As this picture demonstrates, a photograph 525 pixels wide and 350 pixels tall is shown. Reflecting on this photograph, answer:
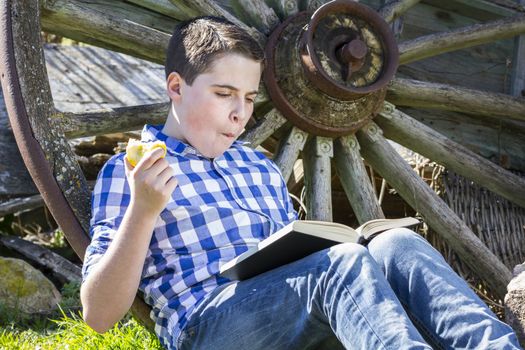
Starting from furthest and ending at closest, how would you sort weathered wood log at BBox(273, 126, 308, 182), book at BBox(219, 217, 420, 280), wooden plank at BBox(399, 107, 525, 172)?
wooden plank at BBox(399, 107, 525, 172)
weathered wood log at BBox(273, 126, 308, 182)
book at BBox(219, 217, 420, 280)

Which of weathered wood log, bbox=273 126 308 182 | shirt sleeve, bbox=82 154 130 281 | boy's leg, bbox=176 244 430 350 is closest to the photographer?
boy's leg, bbox=176 244 430 350

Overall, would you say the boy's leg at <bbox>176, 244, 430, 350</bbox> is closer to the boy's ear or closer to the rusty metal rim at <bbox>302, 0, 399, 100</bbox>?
the boy's ear

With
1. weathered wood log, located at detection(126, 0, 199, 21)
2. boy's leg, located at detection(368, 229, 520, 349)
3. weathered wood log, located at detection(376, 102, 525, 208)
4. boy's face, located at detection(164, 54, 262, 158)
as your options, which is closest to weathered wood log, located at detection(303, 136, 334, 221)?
weathered wood log, located at detection(376, 102, 525, 208)

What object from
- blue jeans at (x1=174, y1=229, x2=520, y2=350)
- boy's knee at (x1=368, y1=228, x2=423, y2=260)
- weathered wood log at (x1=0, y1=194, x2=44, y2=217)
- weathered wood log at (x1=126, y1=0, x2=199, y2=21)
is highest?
weathered wood log at (x1=126, y1=0, x2=199, y2=21)

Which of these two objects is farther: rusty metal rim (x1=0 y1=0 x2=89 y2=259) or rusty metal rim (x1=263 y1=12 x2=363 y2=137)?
rusty metal rim (x1=263 y1=12 x2=363 y2=137)

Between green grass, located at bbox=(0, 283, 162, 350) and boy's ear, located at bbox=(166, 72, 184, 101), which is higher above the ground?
boy's ear, located at bbox=(166, 72, 184, 101)

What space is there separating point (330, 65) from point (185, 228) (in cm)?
115

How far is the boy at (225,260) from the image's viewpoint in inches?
75.8

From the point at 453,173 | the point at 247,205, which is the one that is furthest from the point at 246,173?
the point at 453,173

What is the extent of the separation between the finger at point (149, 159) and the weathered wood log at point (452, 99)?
1760mm

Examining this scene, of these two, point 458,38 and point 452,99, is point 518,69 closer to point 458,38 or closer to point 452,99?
point 458,38

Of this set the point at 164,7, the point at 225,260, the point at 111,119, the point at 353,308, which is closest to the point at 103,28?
the point at 111,119

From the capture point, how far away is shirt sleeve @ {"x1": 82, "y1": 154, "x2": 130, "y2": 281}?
211cm

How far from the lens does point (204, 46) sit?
2.40m
